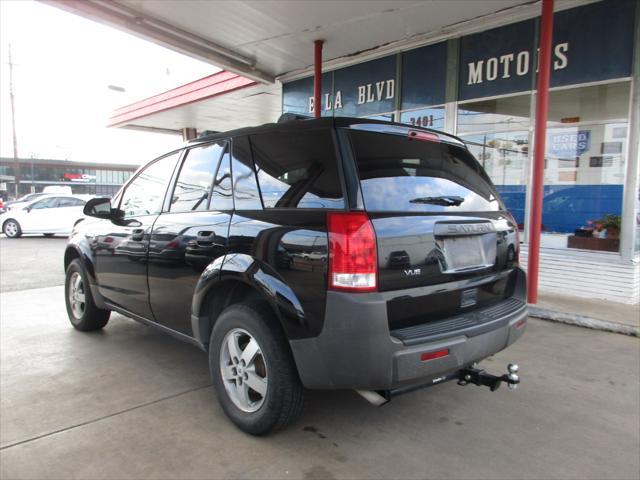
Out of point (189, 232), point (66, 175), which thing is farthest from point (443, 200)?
point (66, 175)

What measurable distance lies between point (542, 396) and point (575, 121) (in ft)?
16.4

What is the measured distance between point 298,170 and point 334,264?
0.68m

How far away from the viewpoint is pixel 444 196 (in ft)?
9.37

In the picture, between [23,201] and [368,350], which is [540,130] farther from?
[23,201]

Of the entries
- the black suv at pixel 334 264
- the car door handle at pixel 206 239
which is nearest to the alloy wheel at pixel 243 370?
the black suv at pixel 334 264

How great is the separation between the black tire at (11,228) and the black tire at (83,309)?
13.7 meters

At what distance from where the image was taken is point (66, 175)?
2464 inches

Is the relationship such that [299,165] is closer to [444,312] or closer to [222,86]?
[444,312]

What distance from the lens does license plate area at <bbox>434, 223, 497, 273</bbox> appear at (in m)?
2.65

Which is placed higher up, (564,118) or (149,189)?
(564,118)

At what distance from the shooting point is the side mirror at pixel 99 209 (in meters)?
4.28

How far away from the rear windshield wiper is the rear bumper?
27.0 inches

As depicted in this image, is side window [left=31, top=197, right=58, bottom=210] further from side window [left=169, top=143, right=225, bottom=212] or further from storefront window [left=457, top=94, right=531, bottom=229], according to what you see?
side window [left=169, top=143, right=225, bottom=212]

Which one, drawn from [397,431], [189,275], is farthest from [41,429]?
[397,431]
